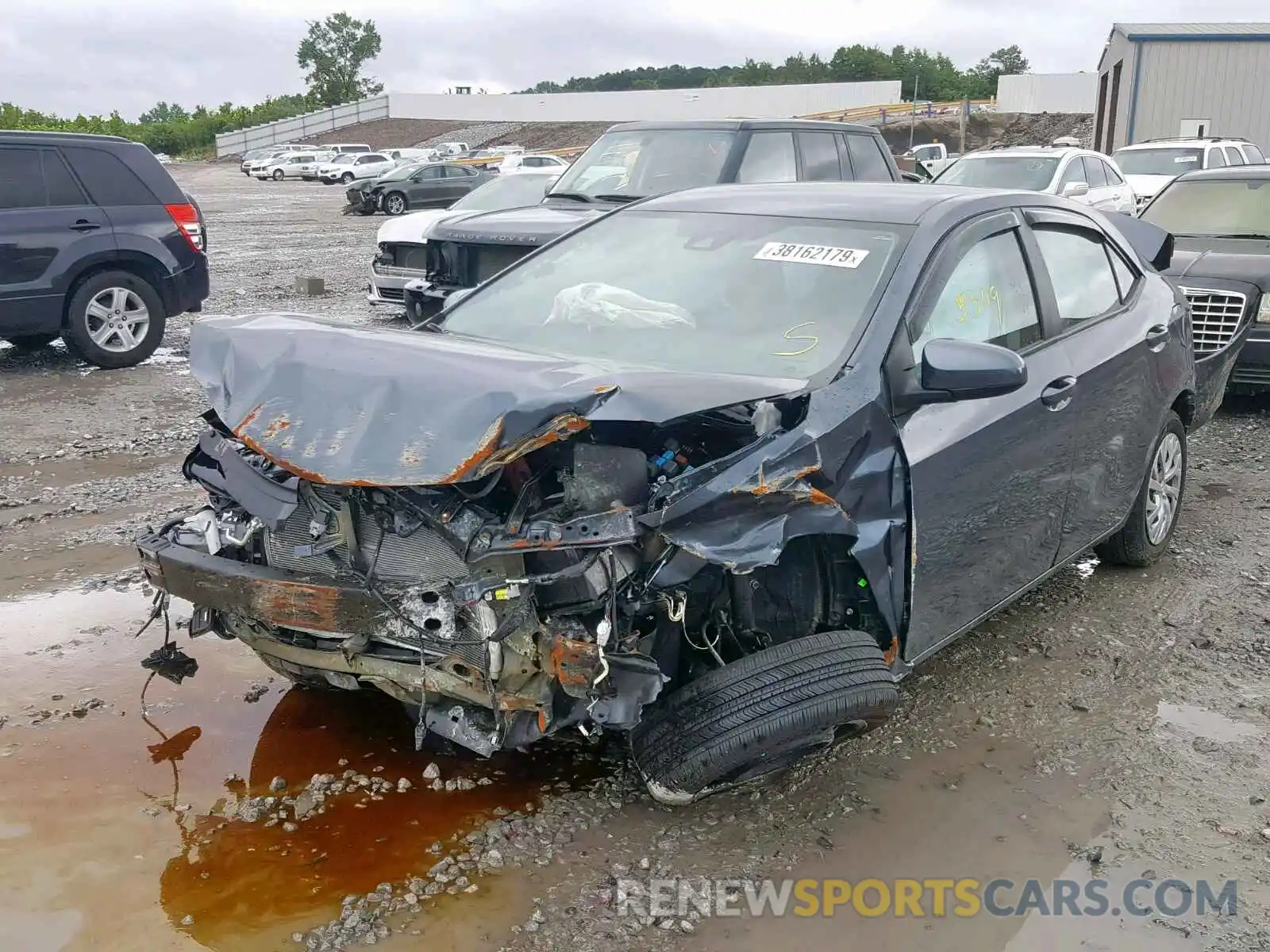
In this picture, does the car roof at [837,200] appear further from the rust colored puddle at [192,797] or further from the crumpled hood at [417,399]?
the rust colored puddle at [192,797]

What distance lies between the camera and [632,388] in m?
2.94

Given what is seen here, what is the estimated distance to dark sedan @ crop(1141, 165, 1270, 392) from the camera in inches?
305

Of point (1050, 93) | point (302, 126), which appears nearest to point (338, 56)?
point (302, 126)

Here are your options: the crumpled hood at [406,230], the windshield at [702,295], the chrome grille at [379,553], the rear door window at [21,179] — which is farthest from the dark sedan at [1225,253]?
the rear door window at [21,179]

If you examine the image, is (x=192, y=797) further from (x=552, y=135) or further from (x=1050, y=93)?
(x=552, y=135)

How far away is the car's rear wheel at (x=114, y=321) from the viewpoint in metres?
9.45

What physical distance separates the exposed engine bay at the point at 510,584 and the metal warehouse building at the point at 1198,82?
28025 mm

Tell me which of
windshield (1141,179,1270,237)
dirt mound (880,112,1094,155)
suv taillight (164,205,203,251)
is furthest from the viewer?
dirt mound (880,112,1094,155)

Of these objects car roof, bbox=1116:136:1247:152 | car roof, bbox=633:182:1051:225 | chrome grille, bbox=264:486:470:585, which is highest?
car roof, bbox=633:182:1051:225

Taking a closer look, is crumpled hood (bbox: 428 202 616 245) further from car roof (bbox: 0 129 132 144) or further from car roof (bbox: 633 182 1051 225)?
car roof (bbox: 633 182 1051 225)

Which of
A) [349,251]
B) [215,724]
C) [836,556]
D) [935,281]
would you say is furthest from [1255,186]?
[349,251]

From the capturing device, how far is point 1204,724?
387cm

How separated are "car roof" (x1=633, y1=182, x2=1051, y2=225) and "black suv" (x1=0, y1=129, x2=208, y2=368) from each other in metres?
6.57

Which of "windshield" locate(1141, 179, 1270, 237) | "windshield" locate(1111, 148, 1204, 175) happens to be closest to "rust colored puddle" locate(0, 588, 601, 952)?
"windshield" locate(1141, 179, 1270, 237)
